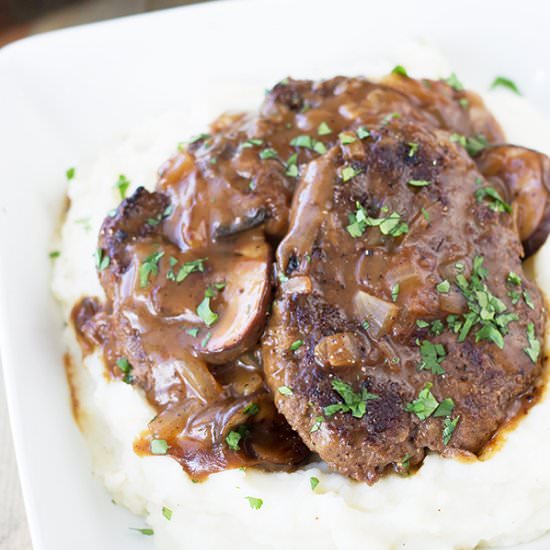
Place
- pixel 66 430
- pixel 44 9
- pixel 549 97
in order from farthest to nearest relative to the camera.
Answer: pixel 44 9
pixel 549 97
pixel 66 430

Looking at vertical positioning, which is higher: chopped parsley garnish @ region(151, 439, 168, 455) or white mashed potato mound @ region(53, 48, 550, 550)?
chopped parsley garnish @ region(151, 439, 168, 455)

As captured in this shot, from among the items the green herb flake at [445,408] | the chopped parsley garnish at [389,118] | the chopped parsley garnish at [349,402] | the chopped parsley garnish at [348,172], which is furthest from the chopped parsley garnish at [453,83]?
the chopped parsley garnish at [349,402]

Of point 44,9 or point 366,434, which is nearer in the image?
point 366,434

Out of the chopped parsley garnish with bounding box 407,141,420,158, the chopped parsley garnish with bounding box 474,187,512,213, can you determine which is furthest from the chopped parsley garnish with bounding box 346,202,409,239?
the chopped parsley garnish with bounding box 474,187,512,213

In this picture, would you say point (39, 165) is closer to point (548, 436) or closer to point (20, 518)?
point (20, 518)

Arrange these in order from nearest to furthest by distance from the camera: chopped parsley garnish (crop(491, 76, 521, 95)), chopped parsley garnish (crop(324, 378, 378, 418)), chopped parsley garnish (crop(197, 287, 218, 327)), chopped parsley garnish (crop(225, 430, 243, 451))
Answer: chopped parsley garnish (crop(324, 378, 378, 418)) < chopped parsley garnish (crop(225, 430, 243, 451)) < chopped parsley garnish (crop(197, 287, 218, 327)) < chopped parsley garnish (crop(491, 76, 521, 95))

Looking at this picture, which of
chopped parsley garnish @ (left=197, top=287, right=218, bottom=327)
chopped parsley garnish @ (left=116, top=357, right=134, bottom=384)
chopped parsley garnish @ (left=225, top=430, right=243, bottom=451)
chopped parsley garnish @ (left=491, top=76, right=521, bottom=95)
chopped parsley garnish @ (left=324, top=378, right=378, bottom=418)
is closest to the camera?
chopped parsley garnish @ (left=324, top=378, right=378, bottom=418)

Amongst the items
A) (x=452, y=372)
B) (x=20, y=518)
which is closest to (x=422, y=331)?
(x=452, y=372)

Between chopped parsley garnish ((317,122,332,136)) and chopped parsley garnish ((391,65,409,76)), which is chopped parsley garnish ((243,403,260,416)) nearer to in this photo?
chopped parsley garnish ((317,122,332,136))
